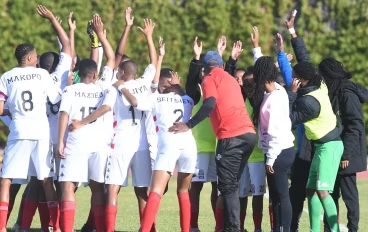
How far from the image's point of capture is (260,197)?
40.0 ft

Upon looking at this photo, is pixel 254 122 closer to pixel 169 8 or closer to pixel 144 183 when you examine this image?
pixel 144 183

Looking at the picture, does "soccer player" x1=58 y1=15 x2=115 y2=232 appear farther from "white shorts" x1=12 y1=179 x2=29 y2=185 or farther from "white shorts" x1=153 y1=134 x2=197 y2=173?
"white shorts" x1=12 y1=179 x2=29 y2=185

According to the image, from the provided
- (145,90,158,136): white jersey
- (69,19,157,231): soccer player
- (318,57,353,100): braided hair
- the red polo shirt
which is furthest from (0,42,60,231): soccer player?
(318,57,353,100): braided hair

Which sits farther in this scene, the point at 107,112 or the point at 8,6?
the point at 8,6

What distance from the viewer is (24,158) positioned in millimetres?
11438

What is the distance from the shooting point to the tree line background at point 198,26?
81.3 ft

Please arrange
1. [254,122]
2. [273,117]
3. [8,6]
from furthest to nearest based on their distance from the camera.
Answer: [8,6] < [254,122] < [273,117]

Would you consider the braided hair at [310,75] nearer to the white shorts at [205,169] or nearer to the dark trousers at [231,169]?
the dark trousers at [231,169]

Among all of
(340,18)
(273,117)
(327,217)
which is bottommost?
(327,217)

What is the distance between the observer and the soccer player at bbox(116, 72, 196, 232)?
1127 cm

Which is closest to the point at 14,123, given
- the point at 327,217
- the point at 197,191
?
the point at 197,191

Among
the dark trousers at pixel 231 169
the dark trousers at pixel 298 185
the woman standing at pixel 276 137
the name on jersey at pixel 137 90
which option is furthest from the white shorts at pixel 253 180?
the name on jersey at pixel 137 90

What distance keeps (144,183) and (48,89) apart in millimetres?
1550

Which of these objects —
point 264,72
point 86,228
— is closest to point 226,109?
point 264,72
